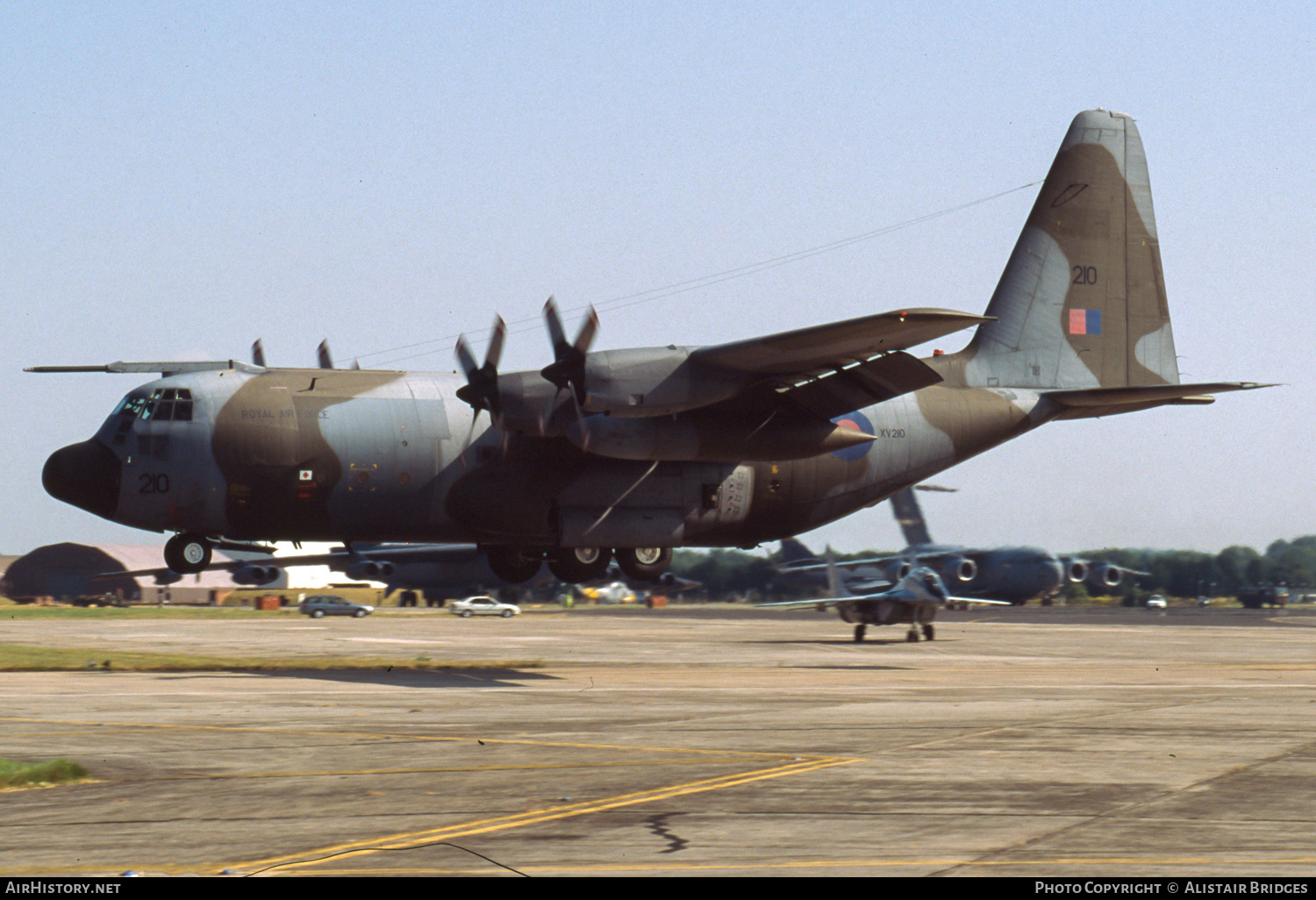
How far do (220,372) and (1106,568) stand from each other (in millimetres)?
75483

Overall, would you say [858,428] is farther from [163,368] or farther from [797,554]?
[797,554]

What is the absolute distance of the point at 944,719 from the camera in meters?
20.9

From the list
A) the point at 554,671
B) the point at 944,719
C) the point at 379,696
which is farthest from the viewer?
the point at 554,671

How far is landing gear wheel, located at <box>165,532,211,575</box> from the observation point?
27172 mm

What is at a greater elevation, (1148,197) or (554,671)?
(1148,197)

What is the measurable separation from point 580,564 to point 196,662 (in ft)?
39.0

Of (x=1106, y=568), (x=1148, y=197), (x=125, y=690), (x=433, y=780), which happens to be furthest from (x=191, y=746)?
(x=1106, y=568)

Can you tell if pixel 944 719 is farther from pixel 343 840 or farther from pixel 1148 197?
pixel 1148 197

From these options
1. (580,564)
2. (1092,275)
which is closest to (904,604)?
(1092,275)

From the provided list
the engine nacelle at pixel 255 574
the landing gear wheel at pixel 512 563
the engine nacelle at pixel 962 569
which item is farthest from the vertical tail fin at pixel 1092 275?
the engine nacelle at pixel 255 574

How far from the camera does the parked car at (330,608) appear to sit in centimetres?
7738

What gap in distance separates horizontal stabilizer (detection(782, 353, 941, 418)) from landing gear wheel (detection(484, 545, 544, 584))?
8281mm

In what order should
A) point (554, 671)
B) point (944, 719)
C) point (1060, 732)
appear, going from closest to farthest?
Answer: 1. point (1060, 732)
2. point (944, 719)
3. point (554, 671)

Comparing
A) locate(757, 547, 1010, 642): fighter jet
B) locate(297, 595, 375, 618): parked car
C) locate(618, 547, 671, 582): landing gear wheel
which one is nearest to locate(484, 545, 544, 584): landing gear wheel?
locate(618, 547, 671, 582): landing gear wheel
